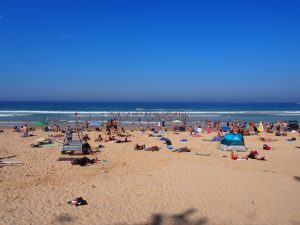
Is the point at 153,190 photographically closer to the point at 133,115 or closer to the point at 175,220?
the point at 175,220

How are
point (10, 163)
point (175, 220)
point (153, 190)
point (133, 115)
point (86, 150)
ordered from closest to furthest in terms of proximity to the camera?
point (175, 220)
point (153, 190)
point (10, 163)
point (86, 150)
point (133, 115)

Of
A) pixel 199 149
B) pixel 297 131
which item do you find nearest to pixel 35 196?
pixel 199 149

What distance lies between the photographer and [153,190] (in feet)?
33.7

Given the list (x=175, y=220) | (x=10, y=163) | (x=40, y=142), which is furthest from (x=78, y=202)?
(x=40, y=142)

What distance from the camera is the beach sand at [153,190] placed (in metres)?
8.15

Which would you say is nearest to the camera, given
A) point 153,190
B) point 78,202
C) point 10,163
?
point 78,202

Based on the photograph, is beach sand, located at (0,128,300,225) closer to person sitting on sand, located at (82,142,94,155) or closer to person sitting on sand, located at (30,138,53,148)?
person sitting on sand, located at (82,142,94,155)

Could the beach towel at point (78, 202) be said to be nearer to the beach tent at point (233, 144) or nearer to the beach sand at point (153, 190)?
the beach sand at point (153, 190)

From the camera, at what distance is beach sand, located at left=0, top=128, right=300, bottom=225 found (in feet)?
26.7

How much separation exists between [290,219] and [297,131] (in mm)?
22606

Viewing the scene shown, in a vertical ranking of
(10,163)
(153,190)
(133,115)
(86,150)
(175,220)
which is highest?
(133,115)

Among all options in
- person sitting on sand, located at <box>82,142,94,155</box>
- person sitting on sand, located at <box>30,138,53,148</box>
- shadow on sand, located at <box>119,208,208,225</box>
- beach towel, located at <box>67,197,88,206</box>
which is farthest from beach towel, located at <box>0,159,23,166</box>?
shadow on sand, located at <box>119,208,208,225</box>

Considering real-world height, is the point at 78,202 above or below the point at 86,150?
below

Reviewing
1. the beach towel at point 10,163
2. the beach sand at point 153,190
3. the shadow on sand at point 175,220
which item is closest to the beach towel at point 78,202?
A: the beach sand at point 153,190
